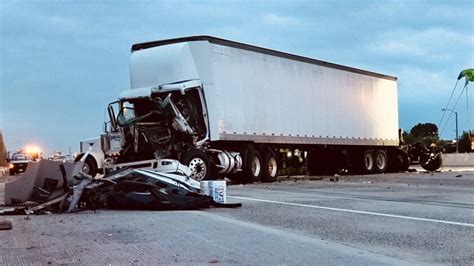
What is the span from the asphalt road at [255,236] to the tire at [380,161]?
18784mm

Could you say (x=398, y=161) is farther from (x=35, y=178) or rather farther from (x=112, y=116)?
(x=35, y=178)

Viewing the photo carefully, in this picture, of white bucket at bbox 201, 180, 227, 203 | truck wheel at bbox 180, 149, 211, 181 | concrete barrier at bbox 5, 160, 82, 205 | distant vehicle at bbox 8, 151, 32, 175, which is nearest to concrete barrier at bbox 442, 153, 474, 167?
truck wheel at bbox 180, 149, 211, 181

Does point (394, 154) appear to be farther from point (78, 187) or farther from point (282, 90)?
point (78, 187)

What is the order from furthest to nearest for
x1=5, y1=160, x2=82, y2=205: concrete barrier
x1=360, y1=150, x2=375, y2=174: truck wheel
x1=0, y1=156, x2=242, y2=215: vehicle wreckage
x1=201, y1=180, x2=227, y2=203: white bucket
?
1. x1=360, y1=150, x2=375, y2=174: truck wheel
2. x1=5, y1=160, x2=82, y2=205: concrete barrier
3. x1=201, y1=180, x2=227, y2=203: white bucket
4. x1=0, y1=156, x2=242, y2=215: vehicle wreckage

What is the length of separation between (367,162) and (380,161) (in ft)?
5.13

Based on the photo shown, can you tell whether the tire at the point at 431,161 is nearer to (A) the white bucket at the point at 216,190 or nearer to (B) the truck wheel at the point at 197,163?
(B) the truck wheel at the point at 197,163

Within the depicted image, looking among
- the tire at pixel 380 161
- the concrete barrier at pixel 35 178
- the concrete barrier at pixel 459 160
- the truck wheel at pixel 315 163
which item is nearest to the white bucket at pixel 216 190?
the concrete barrier at pixel 35 178

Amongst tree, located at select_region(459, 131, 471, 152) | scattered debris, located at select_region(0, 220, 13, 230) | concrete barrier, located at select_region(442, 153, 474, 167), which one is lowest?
scattered debris, located at select_region(0, 220, 13, 230)

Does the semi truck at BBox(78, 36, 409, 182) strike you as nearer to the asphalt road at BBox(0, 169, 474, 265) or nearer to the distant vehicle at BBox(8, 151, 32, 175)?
the asphalt road at BBox(0, 169, 474, 265)

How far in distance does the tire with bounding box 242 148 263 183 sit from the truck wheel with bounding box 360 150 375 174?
892 cm

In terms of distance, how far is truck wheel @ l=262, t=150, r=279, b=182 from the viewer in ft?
71.7

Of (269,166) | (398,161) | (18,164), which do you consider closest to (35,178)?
(269,166)

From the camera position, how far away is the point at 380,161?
99.9 ft

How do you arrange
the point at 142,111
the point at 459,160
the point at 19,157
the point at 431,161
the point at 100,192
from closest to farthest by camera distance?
the point at 100,192 < the point at 142,111 < the point at 431,161 < the point at 459,160 < the point at 19,157
